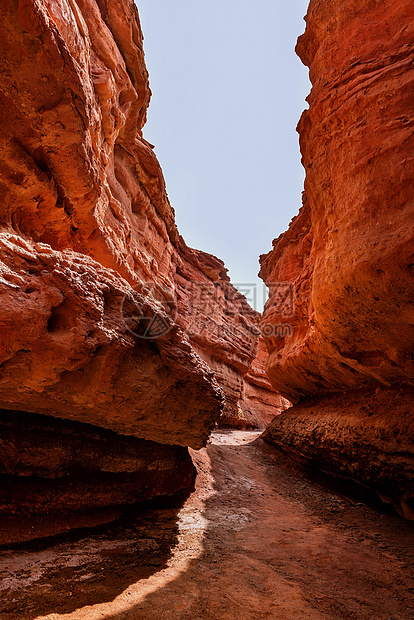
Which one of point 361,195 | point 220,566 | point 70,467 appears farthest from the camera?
point 361,195

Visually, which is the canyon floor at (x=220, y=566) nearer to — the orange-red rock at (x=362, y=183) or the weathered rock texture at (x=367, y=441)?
the weathered rock texture at (x=367, y=441)

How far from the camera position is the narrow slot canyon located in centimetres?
316

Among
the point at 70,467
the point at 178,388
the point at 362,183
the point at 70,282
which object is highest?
the point at 362,183

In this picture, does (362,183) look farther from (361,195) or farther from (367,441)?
(367,441)

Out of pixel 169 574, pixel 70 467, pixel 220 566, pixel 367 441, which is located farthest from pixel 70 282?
Answer: pixel 367 441

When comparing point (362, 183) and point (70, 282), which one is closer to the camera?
point (70, 282)

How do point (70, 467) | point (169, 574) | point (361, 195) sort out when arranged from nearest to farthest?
point (169, 574)
point (70, 467)
point (361, 195)

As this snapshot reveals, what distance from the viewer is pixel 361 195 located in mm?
4945

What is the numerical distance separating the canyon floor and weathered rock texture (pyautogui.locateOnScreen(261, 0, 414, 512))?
144cm

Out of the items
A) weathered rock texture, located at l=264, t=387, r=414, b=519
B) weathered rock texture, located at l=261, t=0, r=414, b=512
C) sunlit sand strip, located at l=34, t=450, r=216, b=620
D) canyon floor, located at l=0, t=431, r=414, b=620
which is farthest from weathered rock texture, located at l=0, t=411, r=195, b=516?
weathered rock texture, located at l=261, t=0, r=414, b=512

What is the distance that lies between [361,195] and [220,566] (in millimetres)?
5706

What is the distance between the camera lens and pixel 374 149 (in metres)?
4.88

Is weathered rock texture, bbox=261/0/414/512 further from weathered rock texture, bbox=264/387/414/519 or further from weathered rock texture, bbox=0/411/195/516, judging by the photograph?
weathered rock texture, bbox=0/411/195/516

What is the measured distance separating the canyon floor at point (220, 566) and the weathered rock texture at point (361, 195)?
1.44 metres
